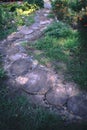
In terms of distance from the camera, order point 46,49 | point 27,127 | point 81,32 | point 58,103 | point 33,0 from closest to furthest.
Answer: point 27,127 → point 58,103 → point 81,32 → point 46,49 → point 33,0

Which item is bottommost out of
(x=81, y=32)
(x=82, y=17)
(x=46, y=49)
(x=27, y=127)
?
(x=27, y=127)

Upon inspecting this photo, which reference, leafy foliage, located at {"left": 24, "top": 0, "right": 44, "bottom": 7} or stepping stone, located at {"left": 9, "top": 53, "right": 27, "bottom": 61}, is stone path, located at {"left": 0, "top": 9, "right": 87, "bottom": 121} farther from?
leafy foliage, located at {"left": 24, "top": 0, "right": 44, "bottom": 7}

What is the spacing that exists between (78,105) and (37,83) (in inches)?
43.5

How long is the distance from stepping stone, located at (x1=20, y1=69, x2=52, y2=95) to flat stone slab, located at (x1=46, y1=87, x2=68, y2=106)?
0.16 meters

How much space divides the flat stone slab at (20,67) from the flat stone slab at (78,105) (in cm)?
145

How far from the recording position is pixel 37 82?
5.82m

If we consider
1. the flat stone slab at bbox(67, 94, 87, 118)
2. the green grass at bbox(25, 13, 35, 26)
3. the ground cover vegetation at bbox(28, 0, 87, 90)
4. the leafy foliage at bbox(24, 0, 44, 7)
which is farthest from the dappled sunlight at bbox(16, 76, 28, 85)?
the leafy foliage at bbox(24, 0, 44, 7)

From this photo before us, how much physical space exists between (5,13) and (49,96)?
15.7 ft

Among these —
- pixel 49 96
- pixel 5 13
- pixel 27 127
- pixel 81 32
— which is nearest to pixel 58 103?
pixel 49 96

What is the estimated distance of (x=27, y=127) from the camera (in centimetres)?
486

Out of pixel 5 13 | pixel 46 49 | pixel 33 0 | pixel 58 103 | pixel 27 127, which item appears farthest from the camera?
pixel 33 0

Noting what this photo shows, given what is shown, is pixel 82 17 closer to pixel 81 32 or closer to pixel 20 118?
pixel 81 32

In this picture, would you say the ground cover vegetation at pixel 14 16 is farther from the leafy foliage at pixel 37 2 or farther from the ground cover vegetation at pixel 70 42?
the ground cover vegetation at pixel 70 42

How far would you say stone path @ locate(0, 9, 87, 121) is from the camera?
5230 millimetres
